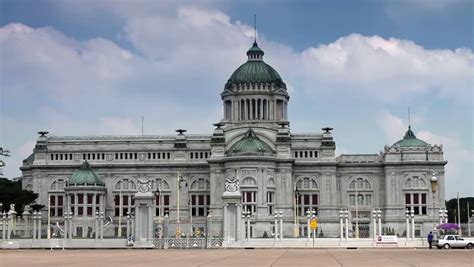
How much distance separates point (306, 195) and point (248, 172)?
13243 millimetres

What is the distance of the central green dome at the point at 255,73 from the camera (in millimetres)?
145375

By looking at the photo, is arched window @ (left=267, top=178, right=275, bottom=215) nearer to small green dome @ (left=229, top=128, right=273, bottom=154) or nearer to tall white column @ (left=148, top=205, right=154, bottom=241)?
small green dome @ (left=229, top=128, right=273, bottom=154)

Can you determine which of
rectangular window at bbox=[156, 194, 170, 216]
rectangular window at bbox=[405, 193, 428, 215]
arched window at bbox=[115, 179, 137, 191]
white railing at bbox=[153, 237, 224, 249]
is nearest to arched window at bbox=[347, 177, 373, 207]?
rectangular window at bbox=[405, 193, 428, 215]

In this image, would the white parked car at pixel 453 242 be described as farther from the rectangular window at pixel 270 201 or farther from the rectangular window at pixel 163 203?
the rectangular window at pixel 163 203

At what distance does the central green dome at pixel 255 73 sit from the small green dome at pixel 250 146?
492 inches

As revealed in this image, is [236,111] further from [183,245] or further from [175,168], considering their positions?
[183,245]

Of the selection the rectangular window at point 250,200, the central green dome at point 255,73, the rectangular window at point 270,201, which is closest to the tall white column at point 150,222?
the rectangular window at point 250,200

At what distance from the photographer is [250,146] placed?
134 meters

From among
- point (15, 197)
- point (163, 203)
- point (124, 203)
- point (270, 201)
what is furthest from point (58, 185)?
point (270, 201)

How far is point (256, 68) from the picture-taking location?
147 m

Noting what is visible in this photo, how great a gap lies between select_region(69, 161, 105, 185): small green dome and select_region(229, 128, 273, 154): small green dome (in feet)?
76.9

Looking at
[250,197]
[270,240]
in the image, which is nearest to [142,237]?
[270,240]

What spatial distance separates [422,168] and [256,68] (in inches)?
1323

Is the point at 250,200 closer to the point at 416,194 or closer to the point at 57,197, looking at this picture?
the point at 416,194
